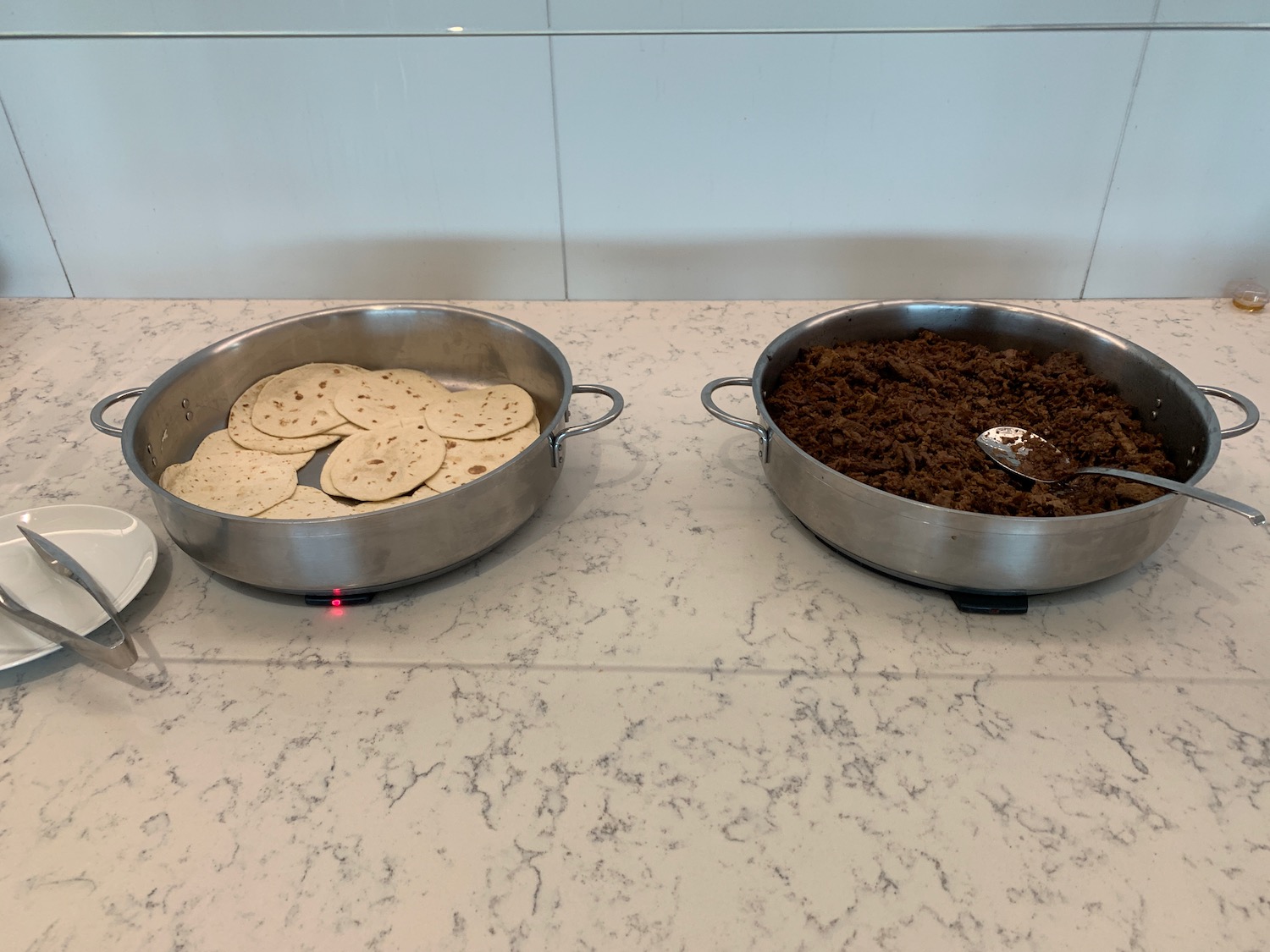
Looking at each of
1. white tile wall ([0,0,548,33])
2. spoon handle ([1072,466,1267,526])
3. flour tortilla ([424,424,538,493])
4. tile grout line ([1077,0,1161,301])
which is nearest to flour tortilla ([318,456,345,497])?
flour tortilla ([424,424,538,493])

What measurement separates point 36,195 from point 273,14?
58 centimetres

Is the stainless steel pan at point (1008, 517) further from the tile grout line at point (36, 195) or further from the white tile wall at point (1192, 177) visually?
the tile grout line at point (36, 195)

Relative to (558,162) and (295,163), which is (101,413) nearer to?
(295,163)

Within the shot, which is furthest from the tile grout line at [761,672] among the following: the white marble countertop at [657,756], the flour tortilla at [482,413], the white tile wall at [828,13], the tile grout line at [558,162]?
the white tile wall at [828,13]

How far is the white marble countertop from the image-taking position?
26.3 inches

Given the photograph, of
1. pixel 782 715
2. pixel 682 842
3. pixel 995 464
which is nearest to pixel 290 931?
pixel 682 842

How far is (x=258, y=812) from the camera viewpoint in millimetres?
737

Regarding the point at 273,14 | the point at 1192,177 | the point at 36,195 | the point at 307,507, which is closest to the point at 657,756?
the point at 307,507

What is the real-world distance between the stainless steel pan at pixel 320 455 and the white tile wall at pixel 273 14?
1.53ft

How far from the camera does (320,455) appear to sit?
1.13 metres

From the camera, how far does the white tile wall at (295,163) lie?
1.36m

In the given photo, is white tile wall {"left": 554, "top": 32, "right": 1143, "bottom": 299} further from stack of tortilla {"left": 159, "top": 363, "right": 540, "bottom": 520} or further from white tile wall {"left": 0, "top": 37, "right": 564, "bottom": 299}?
stack of tortilla {"left": 159, "top": 363, "right": 540, "bottom": 520}

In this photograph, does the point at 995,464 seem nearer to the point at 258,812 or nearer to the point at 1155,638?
the point at 1155,638

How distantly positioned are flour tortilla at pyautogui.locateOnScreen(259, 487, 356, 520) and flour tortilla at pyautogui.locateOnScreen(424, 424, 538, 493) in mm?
109
